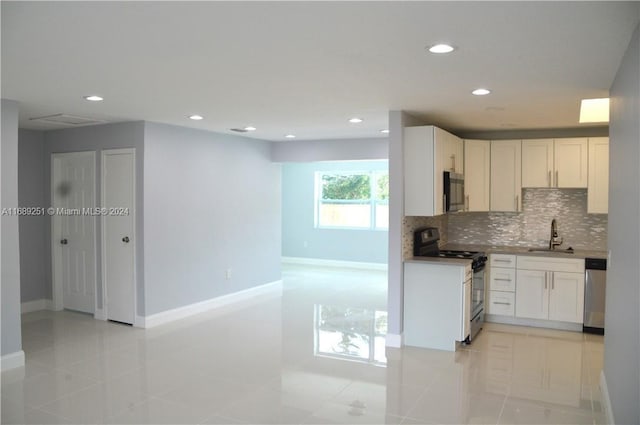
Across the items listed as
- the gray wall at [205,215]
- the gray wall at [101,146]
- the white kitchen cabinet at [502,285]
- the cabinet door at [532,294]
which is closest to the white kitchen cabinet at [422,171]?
the white kitchen cabinet at [502,285]

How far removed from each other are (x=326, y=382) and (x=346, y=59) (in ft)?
8.27

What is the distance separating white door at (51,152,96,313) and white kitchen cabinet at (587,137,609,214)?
5925 mm

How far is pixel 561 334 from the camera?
5520mm

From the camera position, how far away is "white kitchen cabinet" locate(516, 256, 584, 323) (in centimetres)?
558

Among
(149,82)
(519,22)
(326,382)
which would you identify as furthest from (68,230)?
(519,22)

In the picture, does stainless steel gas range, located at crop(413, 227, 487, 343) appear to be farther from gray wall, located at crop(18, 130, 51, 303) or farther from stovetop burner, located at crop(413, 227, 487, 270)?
gray wall, located at crop(18, 130, 51, 303)

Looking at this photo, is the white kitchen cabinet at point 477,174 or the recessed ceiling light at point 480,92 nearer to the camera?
the recessed ceiling light at point 480,92

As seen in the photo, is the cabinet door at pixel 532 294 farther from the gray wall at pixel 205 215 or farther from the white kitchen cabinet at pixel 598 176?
the gray wall at pixel 205 215

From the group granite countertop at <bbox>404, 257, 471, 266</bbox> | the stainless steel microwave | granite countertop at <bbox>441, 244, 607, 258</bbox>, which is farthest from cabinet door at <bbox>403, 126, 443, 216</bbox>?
granite countertop at <bbox>441, 244, 607, 258</bbox>

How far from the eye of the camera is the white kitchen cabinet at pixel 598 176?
18.8 ft

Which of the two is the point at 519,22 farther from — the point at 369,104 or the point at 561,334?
the point at 561,334

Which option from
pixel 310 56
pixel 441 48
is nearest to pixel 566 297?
pixel 441 48

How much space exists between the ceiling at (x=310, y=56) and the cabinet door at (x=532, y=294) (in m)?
1.88

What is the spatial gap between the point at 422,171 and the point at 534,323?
95.7 inches
